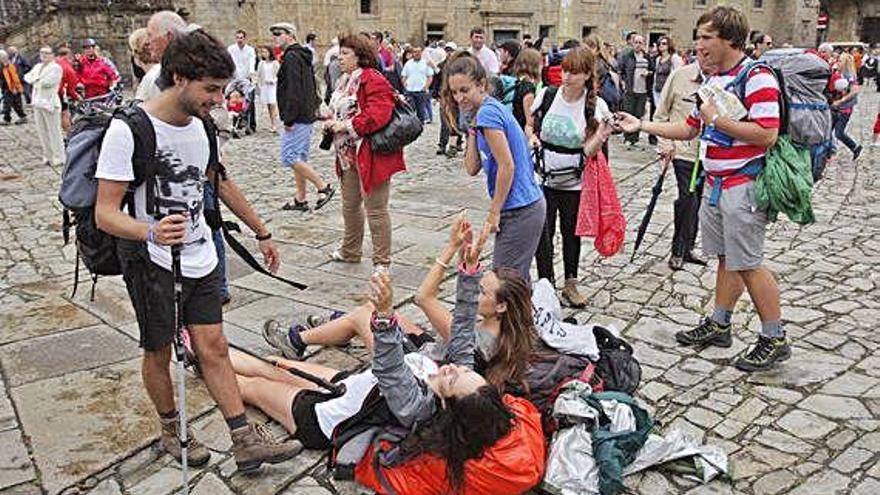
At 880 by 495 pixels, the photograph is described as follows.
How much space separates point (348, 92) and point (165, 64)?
9.67 ft

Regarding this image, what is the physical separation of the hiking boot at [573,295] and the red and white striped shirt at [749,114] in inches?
54.7

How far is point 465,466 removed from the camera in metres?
2.88

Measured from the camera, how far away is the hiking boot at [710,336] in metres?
4.43

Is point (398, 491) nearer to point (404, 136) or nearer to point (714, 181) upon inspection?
point (714, 181)

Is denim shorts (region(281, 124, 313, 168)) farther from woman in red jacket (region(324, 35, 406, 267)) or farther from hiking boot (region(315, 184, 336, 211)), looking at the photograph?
woman in red jacket (region(324, 35, 406, 267))

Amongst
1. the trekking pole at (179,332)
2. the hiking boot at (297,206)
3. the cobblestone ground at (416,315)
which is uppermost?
the trekking pole at (179,332)

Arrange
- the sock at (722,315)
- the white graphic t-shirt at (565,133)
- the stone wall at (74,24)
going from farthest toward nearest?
the stone wall at (74,24) → the white graphic t-shirt at (565,133) → the sock at (722,315)

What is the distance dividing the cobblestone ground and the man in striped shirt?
377 mm

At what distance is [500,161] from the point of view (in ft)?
12.9

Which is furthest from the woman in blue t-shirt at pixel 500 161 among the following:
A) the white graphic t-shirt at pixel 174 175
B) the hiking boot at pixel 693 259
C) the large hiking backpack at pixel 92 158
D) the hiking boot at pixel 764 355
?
the hiking boot at pixel 693 259

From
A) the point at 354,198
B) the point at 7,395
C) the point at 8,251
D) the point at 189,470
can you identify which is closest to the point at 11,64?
the point at 8,251

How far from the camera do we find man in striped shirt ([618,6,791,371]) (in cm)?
371

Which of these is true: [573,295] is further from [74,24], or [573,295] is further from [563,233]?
[74,24]

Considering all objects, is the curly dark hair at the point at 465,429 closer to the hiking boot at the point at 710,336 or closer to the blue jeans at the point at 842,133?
the hiking boot at the point at 710,336
